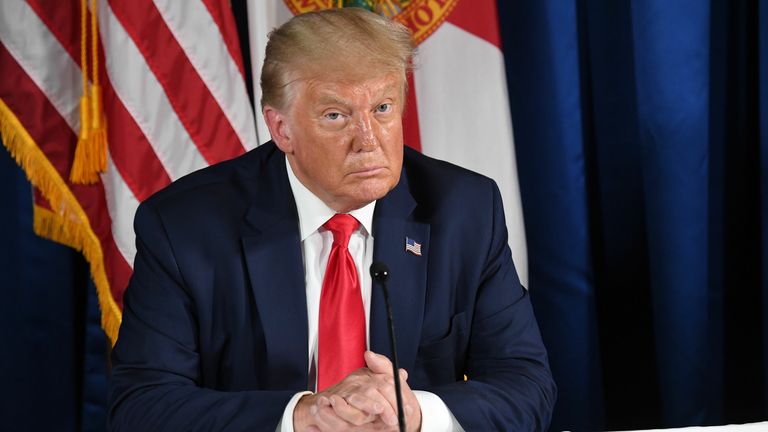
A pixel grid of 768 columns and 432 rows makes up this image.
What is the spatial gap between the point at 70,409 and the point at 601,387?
1722mm

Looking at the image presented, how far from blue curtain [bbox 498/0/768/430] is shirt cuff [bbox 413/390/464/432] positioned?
150 cm

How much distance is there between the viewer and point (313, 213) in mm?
2006

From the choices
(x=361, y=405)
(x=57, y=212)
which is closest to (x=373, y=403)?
(x=361, y=405)

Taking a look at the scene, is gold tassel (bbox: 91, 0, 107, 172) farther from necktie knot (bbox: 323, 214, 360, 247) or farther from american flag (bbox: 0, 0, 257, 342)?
necktie knot (bbox: 323, 214, 360, 247)

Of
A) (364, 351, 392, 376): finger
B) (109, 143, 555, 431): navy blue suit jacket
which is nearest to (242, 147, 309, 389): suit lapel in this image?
(109, 143, 555, 431): navy blue suit jacket

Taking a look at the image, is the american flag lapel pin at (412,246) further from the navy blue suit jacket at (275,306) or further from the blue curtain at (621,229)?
the blue curtain at (621,229)

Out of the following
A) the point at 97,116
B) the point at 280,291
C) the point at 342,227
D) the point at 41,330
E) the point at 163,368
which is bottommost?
the point at 41,330

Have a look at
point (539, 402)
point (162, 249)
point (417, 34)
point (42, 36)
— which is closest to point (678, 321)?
point (417, 34)

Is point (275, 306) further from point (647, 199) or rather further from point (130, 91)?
point (647, 199)

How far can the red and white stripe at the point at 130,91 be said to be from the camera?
2.85 meters

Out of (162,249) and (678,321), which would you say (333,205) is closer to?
(162,249)

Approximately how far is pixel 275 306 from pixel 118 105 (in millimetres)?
1164

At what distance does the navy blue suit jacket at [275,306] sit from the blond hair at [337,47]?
11.1 inches

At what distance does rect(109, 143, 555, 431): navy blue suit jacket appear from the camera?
1.84m
